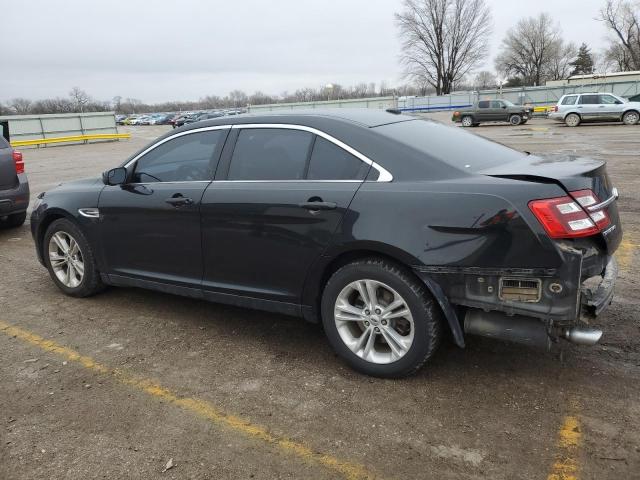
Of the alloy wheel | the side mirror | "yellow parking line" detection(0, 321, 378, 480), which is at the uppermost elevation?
the side mirror

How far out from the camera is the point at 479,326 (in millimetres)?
3066

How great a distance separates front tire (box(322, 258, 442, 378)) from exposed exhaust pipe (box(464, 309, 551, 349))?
0.19 m

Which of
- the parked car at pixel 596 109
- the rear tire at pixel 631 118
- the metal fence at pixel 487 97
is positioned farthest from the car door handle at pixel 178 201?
the metal fence at pixel 487 97

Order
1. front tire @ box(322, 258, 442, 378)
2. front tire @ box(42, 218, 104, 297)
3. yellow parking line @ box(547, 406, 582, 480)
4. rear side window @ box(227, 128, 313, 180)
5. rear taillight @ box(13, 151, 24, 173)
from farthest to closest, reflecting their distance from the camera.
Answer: rear taillight @ box(13, 151, 24, 173) → front tire @ box(42, 218, 104, 297) → rear side window @ box(227, 128, 313, 180) → front tire @ box(322, 258, 442, 378) → yellow parking line @ box(547, 406, 582, 480)

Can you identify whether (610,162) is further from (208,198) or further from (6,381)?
(6,381)

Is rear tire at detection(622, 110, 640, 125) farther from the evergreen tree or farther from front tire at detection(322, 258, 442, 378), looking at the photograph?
the evergreen tree

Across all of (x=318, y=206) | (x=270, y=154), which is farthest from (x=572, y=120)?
(x=318, y=206)

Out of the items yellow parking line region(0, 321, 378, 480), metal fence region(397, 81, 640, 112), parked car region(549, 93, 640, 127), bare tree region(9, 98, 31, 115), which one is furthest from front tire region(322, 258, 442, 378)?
bare tree region(9, 98, 31, 115)

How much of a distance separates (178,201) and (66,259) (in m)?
1.70

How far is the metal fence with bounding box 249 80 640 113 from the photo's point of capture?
128 feet

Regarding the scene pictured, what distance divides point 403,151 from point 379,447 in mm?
1698

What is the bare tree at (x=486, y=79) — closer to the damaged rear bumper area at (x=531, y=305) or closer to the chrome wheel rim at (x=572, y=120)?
the chrome wheel rim at (x=572, y=120)

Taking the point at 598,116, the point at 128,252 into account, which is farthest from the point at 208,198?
the point at 598,116

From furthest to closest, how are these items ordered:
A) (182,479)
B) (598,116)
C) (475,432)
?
1. (598,116)
2. (475,432)
3. (182,479)
